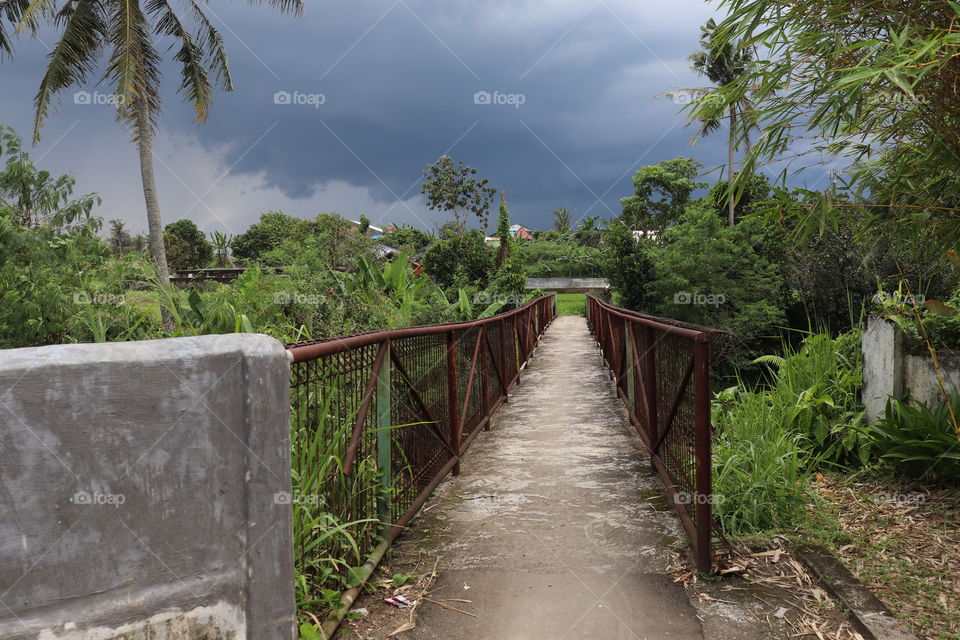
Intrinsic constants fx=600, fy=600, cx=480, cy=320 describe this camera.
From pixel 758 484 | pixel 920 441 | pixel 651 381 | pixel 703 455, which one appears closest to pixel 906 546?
pixel 758 484

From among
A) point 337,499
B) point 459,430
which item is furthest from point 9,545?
point 459,430

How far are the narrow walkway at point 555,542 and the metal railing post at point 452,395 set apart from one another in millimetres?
248

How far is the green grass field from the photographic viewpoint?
1432 inches

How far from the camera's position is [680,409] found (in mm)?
3676

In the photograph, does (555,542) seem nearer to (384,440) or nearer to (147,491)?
(384,440)

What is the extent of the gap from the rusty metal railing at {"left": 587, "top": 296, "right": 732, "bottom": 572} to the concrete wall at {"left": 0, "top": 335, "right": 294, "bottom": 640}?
6.50 ft

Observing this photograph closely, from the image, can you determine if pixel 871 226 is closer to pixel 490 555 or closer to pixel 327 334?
pixel 490 555

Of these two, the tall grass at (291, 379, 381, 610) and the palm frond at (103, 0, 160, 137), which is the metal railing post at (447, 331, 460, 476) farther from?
the palm frond at (103, 0, 160, 137)

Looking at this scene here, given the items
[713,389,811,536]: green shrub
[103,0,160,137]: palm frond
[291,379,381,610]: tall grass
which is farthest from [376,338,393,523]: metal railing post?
[103,0,160,137]: palm frond

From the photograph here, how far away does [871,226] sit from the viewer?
4.53 metres

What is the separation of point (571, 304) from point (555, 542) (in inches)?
1591

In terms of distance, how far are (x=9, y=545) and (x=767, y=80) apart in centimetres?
433

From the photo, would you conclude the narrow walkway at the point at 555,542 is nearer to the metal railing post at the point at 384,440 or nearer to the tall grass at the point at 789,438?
the metal railing post at the point at 384,440

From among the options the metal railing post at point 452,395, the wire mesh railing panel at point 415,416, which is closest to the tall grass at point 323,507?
the wire mesh railing panel at point 415,416
